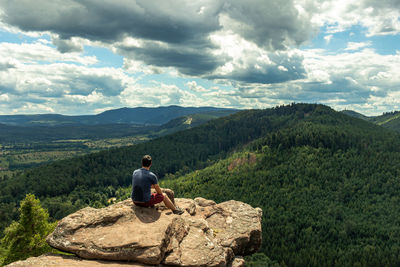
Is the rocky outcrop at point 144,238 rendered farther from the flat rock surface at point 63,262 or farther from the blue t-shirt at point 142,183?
the blue t-shirt at point 142,183

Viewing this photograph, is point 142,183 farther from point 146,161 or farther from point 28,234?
point 28,234

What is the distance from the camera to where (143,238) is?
67.4 feet

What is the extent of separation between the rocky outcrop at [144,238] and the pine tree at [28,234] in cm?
3364

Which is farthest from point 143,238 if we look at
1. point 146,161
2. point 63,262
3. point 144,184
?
point 146,161

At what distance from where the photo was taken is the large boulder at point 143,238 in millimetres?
19781

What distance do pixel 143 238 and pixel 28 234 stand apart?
139ft

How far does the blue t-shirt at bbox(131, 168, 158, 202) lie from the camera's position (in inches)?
904

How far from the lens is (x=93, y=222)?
2205cm

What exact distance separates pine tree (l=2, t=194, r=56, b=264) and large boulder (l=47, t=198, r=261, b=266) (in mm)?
33695

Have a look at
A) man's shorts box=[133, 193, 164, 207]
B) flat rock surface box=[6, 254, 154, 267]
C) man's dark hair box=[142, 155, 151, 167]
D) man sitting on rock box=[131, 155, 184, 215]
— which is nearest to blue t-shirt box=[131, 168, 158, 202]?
man sitting on rock box=[131, 155, 184, 215]

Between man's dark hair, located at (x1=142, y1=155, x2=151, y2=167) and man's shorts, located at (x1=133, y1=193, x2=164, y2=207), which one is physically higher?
man's dark hair, located at (x1=142, y1=155, x2=151, y2=167)

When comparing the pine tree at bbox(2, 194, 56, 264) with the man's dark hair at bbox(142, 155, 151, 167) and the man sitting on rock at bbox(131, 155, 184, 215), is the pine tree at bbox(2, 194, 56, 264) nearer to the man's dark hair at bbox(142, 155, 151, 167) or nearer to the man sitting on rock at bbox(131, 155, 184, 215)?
the man sitting on rock at bbox(131, 155, 184, 215)

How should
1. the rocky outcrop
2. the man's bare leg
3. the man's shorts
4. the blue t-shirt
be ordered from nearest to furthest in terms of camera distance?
the rocky outcrop → the blue t-shirt → the man's shorts → the man's bare leg

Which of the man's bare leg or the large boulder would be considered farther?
the man's bare leg
